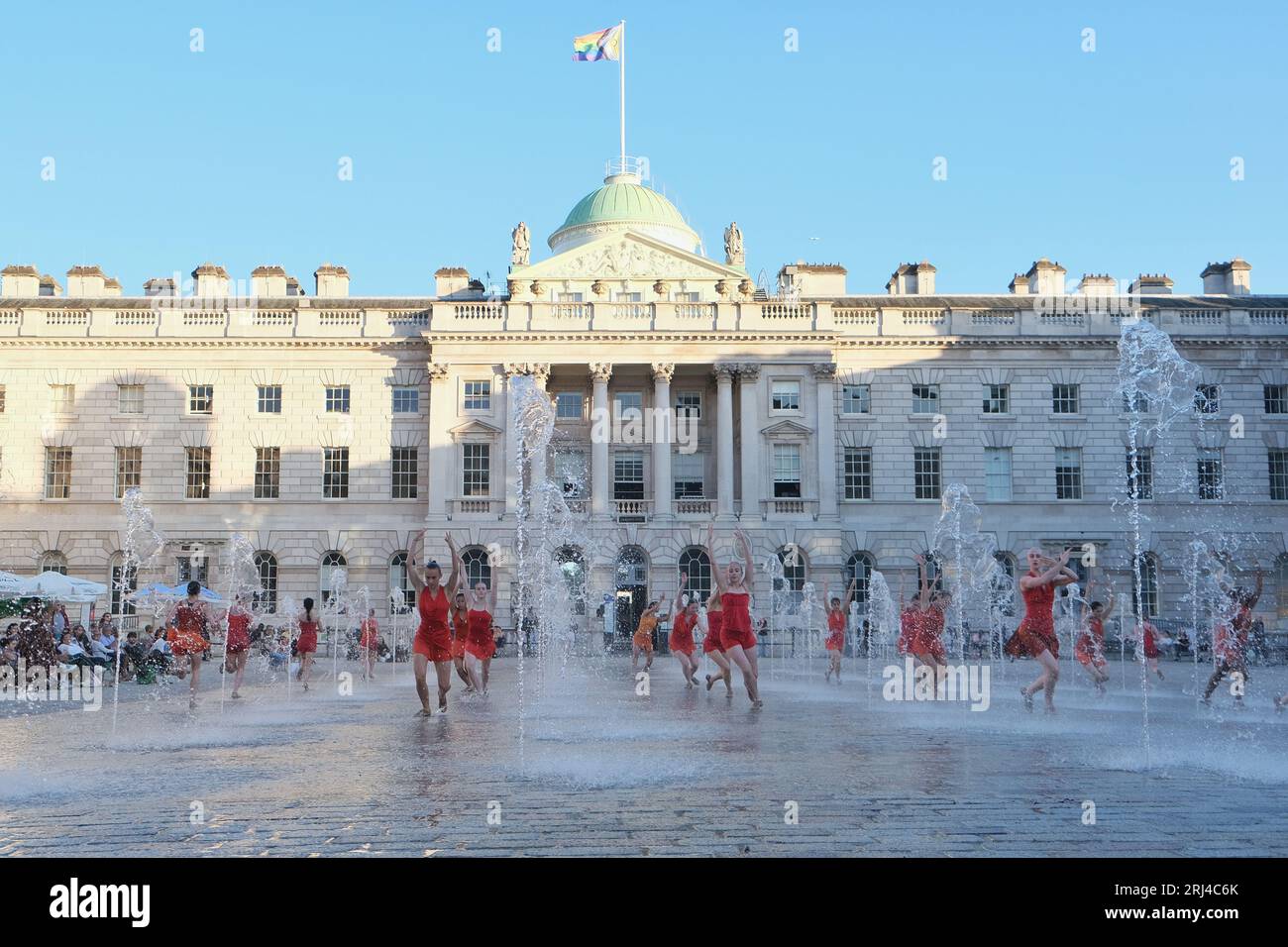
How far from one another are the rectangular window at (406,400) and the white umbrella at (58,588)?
21.5 m

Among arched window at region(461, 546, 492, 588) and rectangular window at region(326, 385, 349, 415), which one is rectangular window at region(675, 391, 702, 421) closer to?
arched window at region(461, 546, 492, 588)

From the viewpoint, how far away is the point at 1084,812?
23.6 ft

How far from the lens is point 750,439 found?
47438 millimetres

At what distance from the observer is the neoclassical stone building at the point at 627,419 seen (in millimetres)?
47531

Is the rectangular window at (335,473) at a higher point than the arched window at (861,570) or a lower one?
higher

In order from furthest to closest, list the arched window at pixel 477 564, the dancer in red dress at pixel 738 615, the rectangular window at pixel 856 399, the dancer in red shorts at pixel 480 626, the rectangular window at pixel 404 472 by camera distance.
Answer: the rectangular window at pixel 856 399, the rectangular window at pixel 404 472, the arched window at pixel 477 564, the dancer in red shorts at pixel 480 626, the dancer in red dress at pixel 738 615

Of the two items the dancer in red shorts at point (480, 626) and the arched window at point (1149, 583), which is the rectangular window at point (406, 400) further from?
the dancer in red shorts at point (480, 626)

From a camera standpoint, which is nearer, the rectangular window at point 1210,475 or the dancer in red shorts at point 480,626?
Result: the dancer in red shorts at point 480,626

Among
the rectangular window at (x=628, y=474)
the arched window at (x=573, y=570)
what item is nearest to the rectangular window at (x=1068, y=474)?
the rectangular window at (x=628, y=474)

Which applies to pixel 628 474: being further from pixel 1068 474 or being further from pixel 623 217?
pixel 1068 474

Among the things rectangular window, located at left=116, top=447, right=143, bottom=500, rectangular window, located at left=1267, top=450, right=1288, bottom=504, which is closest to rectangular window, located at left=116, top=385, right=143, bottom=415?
rectangular window, located at left=116, top=447, right=143, bottom=500

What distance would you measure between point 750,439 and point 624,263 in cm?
938

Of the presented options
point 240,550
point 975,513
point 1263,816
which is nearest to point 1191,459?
point 975,513
